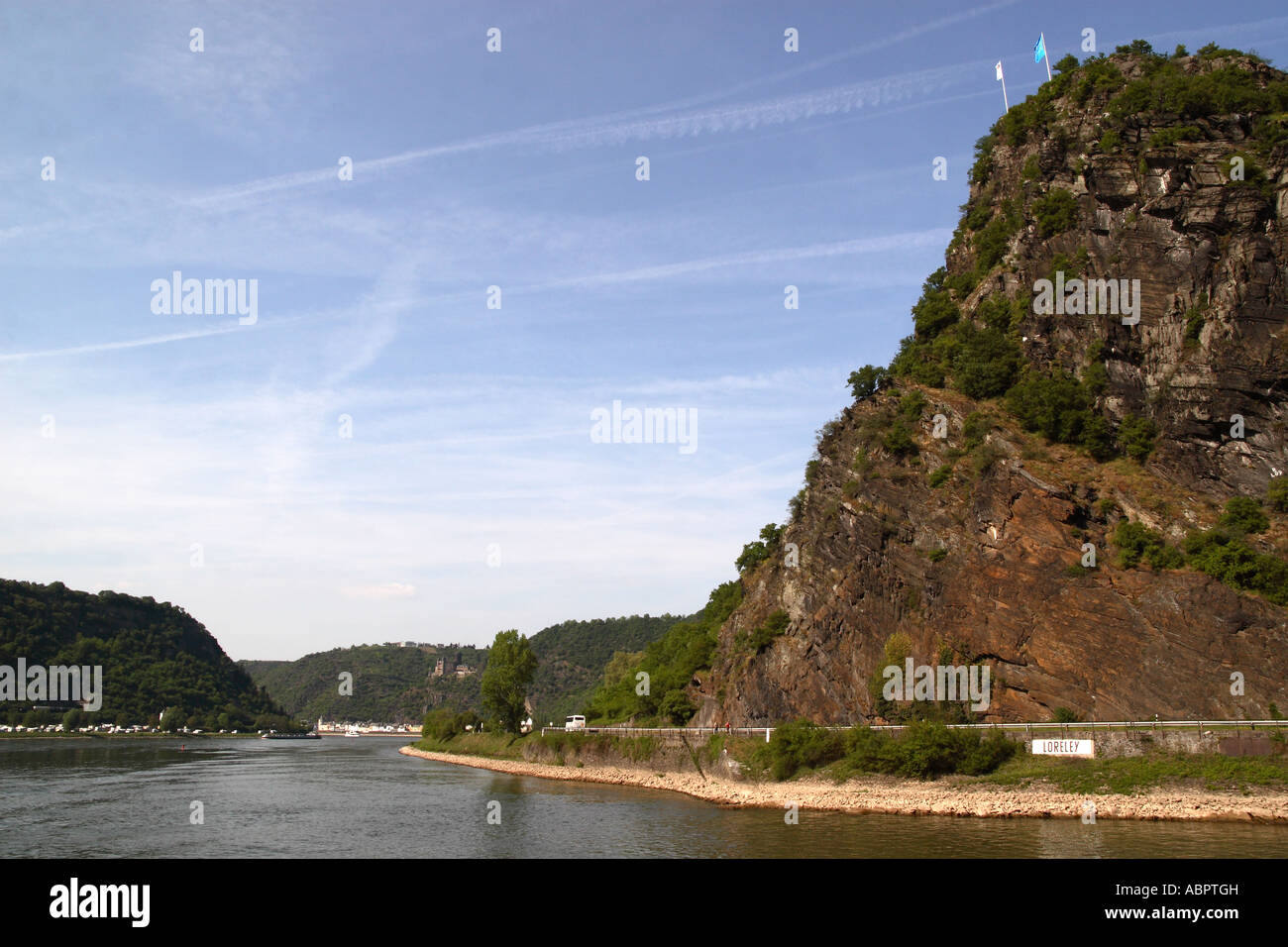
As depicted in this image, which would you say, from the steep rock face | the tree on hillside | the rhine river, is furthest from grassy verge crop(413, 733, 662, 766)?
the steep rock face

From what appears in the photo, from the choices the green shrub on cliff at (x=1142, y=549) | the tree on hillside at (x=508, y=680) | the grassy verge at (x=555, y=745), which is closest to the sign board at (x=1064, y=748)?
the green shrub on cliff at (x=1142, y=549)

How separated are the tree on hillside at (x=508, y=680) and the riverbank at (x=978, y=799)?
47.5m

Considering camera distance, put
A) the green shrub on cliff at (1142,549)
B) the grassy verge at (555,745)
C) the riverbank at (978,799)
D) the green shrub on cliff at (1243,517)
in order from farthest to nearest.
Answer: the grassy verge at (555,745)
the green shrub on cliff at (1243,517)
the green shrub on cliff at (1142,549)
the riverbank at (978,799)

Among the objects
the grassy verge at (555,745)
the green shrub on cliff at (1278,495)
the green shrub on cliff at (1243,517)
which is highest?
the green shrub on cliff at (1278,495)

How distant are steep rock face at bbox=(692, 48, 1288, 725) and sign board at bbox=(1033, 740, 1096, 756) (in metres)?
4.75

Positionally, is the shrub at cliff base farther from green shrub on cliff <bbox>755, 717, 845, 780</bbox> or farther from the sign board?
the sign board

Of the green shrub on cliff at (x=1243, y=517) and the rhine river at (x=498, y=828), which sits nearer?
the rhine river at (x=498, y=828)

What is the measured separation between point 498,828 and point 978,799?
27.6m

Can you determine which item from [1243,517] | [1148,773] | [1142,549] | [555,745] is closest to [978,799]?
[1148,773]

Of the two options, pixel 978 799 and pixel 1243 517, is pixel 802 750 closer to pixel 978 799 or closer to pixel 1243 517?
pixel 978 799

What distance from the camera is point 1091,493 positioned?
62.1 metres

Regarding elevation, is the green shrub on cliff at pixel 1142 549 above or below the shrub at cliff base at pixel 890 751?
above

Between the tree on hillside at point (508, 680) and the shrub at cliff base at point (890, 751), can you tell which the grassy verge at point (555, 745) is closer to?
the tree on hillside at point (508, 680)

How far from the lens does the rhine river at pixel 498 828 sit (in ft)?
124
